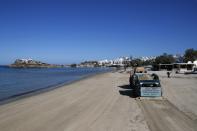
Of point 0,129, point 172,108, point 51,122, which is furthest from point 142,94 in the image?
point 0,129

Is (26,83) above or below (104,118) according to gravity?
below

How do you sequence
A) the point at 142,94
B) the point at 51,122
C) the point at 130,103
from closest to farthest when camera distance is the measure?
the point at 51,122
the point at 130,103
the point at 142,94

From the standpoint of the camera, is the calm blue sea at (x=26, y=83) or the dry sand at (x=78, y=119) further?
the calm blue sea at (x=26, y=83)

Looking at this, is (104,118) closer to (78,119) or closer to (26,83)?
(78,119)

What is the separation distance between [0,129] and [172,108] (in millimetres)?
9437

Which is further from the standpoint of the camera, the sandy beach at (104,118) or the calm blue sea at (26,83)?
the calm blue sea at (26,83)

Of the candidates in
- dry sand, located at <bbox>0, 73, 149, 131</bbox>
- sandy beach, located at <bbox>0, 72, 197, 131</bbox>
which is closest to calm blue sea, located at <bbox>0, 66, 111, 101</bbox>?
dry sand, located at <bbox>0, 73, 149, 131</bbox>

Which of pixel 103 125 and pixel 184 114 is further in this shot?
pixel 184 114

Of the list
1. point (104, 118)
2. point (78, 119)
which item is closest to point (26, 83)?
point (78, 119)

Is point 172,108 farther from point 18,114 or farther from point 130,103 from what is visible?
point 18,114

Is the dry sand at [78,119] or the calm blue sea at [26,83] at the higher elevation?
the dry sand at [78,119]

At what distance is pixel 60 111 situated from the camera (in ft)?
51.0

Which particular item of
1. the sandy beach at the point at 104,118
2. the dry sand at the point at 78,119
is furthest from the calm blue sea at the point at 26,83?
the sandy beach at the point at 104,118

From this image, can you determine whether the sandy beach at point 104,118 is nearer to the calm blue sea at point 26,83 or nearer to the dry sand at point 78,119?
the dry sand at point 78,119
